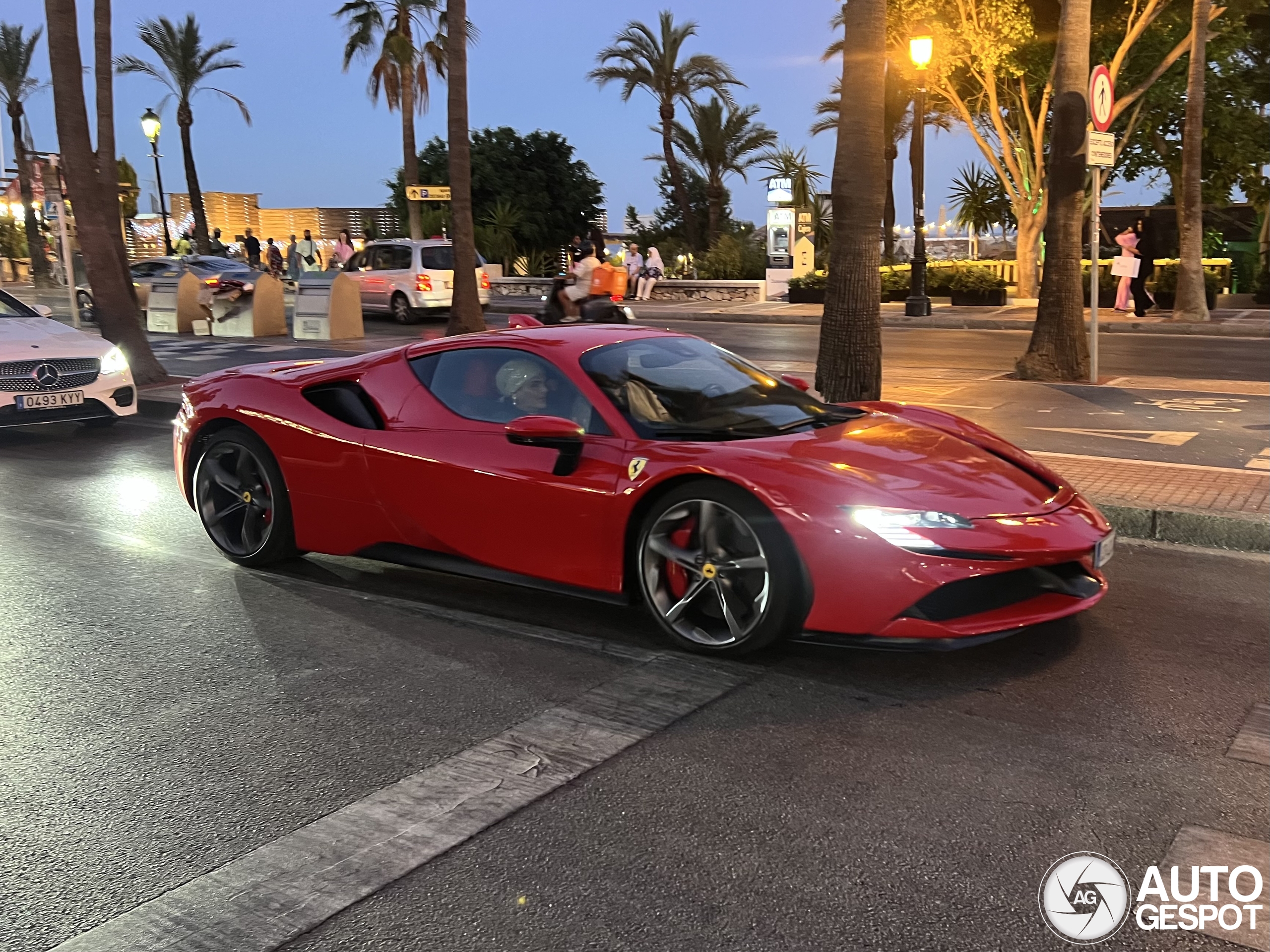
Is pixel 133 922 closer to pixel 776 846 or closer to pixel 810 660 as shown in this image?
pixel 776 846

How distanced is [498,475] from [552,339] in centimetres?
74

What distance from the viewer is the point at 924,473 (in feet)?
15.0

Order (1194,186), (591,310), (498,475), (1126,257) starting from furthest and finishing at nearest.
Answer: (1126,257)
(1194,186)
(591,310)
(498,475)

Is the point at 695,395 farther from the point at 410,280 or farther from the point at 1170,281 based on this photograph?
the point at 1170,281

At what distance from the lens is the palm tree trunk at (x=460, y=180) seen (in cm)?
1962

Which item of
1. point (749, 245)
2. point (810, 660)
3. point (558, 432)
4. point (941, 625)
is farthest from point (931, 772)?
point (749, 245)

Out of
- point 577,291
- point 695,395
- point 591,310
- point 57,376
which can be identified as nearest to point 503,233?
point 577,291

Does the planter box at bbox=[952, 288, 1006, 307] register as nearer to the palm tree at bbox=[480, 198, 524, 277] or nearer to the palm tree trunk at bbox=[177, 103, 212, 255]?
the palm tree at bbox=[480, 198, 524, 277]

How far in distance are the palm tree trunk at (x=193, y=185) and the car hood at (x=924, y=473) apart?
3951 centimetres

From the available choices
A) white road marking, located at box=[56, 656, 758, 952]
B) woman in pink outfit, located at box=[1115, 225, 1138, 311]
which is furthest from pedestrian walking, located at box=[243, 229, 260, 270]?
white road marking, located at box=[56, 656, 758, 952]

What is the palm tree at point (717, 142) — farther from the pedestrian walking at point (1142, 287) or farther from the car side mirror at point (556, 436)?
the car side mirror at point (556, 436)

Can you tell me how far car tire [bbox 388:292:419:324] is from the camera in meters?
25.6

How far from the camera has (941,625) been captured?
4.19m

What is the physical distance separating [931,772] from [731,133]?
4201cm
